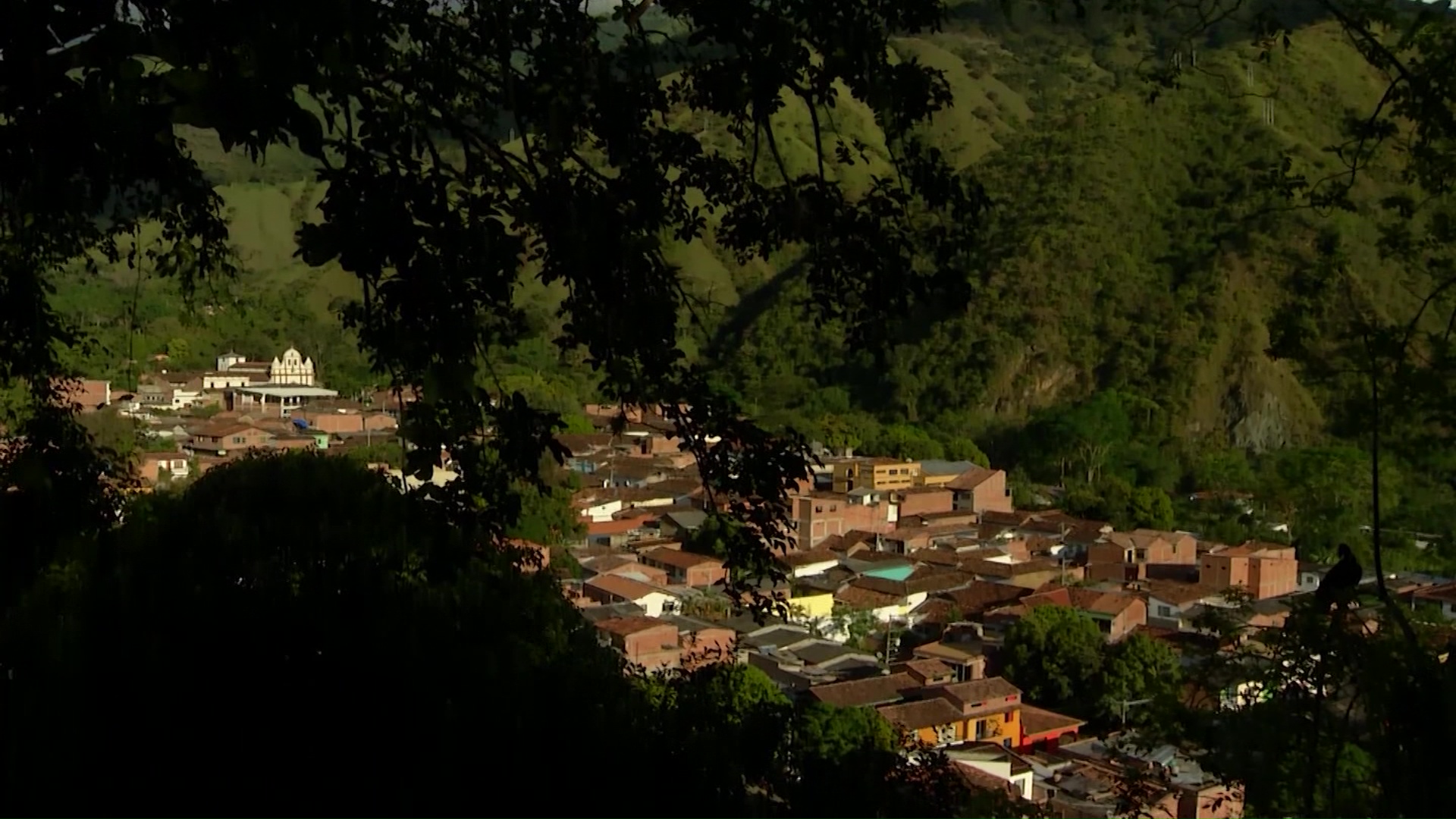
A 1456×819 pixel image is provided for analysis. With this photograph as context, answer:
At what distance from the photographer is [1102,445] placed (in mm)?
29953

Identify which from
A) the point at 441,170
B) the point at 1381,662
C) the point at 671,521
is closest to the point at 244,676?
the point at 441,170

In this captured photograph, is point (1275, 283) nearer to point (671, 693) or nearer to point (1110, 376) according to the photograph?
point (1110, 376)

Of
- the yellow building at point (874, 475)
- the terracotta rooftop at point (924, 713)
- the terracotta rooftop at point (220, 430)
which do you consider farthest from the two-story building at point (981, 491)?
the terracotta rooftop at point (924, 713)

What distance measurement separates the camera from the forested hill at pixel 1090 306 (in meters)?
33.0

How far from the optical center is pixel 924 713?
10.4 metres

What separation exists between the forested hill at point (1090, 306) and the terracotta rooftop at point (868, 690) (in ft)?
56.0

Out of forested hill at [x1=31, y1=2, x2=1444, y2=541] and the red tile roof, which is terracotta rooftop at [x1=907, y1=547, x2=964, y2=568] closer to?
the red tile roof

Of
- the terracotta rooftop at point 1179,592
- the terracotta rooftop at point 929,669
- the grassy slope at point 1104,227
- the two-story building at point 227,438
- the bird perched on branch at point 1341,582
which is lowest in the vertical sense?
the terracotta rooftop at point 1179,592

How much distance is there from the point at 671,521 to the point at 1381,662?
1988cm

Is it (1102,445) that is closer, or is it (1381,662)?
(1381,662)

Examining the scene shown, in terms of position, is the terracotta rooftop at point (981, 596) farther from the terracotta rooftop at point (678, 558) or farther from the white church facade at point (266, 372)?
the white church facade at point (266, 372)

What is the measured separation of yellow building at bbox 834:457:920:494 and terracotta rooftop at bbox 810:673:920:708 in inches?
493

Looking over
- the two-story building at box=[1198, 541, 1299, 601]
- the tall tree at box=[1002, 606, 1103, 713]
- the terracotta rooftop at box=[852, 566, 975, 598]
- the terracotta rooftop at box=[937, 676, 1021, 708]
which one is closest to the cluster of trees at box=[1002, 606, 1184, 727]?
the tall tree at box=[1002, 606, 1103, 713]

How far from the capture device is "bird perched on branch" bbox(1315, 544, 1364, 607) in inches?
83.1
